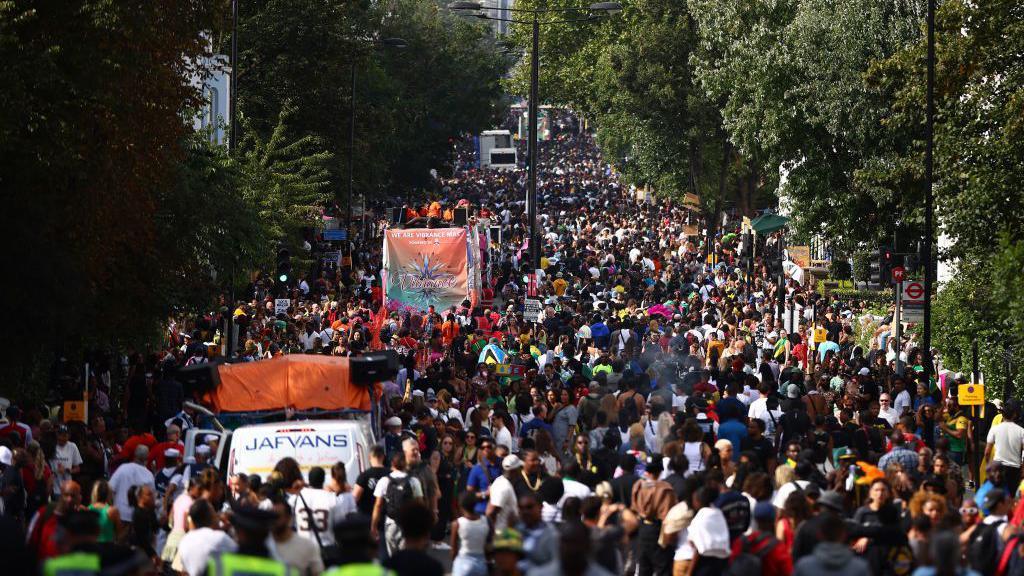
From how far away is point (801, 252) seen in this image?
194 ft

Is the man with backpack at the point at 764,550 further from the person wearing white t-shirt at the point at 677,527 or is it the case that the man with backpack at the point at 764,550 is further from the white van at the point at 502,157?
the white van at the point at 502,157

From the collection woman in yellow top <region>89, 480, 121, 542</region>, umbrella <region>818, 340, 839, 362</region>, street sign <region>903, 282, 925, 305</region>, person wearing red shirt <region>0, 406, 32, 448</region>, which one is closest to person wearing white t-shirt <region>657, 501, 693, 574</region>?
woman in yellow top <region>89, 480, 121, 542</region>

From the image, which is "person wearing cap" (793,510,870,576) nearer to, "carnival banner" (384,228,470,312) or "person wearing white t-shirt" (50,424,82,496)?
"person wearing white t-shirt" (50,424,82,496)

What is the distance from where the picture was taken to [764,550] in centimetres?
1250

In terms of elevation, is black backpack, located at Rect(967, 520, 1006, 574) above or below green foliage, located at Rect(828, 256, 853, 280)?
below

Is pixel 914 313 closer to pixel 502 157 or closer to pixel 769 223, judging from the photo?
pixel 769 223

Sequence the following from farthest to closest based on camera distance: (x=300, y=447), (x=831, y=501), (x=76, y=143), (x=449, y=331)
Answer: (x=449, y=331) < (x=76, y=143) < (x=300, y=447) < (x=831, y=501)

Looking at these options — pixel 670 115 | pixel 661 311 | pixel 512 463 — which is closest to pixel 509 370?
pixel 661 311

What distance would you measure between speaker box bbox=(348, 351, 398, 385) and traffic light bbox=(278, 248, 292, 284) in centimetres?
2321

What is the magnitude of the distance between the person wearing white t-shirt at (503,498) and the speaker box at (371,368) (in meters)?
3.52

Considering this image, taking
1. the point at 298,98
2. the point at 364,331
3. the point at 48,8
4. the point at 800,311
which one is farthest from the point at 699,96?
the point at 48,8

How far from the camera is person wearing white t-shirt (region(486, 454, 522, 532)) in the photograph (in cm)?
1458

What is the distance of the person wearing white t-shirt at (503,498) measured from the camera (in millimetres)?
14578

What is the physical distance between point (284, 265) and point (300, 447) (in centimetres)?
2638
